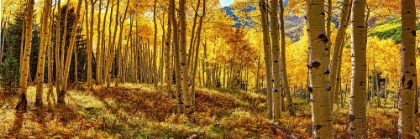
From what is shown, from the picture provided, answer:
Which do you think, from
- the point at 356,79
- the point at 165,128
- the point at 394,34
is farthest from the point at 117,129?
the point at 394,34

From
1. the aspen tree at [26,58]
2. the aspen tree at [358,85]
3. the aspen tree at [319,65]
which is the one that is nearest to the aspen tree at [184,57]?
the aspen tree at [26,58]

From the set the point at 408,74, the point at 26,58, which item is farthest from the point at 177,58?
the point at 408,74

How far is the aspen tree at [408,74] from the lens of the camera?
6082 millimetres

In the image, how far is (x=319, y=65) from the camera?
3.40m

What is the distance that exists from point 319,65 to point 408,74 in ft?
12.1

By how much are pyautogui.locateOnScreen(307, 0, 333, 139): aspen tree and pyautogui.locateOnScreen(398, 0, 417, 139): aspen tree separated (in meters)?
3.36

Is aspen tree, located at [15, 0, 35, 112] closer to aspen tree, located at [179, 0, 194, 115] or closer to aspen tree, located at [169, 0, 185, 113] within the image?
aspen tree, located at [169, 0, 185, 113]

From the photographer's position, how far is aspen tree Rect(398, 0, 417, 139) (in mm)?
6082

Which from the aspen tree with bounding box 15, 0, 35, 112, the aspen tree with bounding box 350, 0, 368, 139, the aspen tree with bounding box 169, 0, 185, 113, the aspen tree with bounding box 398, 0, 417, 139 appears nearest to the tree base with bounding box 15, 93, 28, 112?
the aspen tree with bounding box 15, 0, 35, 112

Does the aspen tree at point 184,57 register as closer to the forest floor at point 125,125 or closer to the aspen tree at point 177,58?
the aspen tree at point 177,58

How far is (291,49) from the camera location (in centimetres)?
4075

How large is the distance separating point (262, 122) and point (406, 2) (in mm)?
5895

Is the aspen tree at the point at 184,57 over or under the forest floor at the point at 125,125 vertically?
over

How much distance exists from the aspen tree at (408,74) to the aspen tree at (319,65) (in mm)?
3356
